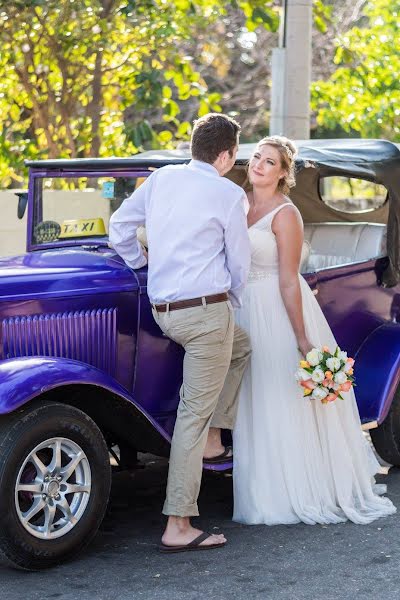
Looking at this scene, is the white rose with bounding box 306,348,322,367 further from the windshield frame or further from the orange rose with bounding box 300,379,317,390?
the windshield frame

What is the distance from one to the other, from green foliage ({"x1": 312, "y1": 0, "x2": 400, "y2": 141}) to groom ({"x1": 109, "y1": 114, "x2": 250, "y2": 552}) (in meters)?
8.45

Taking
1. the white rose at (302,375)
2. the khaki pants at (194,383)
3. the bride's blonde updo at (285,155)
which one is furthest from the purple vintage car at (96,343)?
the white rose at (302,375)

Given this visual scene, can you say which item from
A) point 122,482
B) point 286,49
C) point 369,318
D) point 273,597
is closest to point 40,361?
point 273,597

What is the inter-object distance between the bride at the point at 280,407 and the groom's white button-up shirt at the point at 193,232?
0.60m

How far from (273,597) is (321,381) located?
3.87 feet

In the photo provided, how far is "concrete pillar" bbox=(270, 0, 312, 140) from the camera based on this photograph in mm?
8711

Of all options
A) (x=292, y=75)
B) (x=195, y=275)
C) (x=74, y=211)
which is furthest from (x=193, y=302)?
(x=292, y=75)

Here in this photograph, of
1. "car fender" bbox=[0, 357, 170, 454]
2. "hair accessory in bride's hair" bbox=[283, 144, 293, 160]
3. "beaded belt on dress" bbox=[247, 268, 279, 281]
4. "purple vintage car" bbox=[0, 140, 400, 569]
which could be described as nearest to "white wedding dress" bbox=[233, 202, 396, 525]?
"beaded belt on dress" bbox=[247, 268, 279, 281]

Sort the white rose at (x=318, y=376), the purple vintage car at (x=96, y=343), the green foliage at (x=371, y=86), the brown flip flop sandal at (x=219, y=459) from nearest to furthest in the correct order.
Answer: the purple vintage car at (x=96, y=343) → the white rose at (x=318, y=376) → the brown flip flop sandal at (x=219, y=459) → the green foliage at (x=371, y=86)

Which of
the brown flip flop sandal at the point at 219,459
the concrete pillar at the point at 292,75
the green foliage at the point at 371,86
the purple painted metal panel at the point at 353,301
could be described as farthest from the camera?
the green foliage at the point at 371,86

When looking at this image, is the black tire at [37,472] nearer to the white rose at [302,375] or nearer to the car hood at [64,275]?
the car hood at [64,275]

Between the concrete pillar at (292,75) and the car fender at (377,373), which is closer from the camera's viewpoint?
the car fender at (377,373)

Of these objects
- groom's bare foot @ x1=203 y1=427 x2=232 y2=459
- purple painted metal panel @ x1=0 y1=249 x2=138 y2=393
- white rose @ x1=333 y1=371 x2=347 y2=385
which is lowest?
groom's bare foot @ x1=203 y1=427 x2=232 y2=459

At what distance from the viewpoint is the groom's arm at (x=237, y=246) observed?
4676 mm
